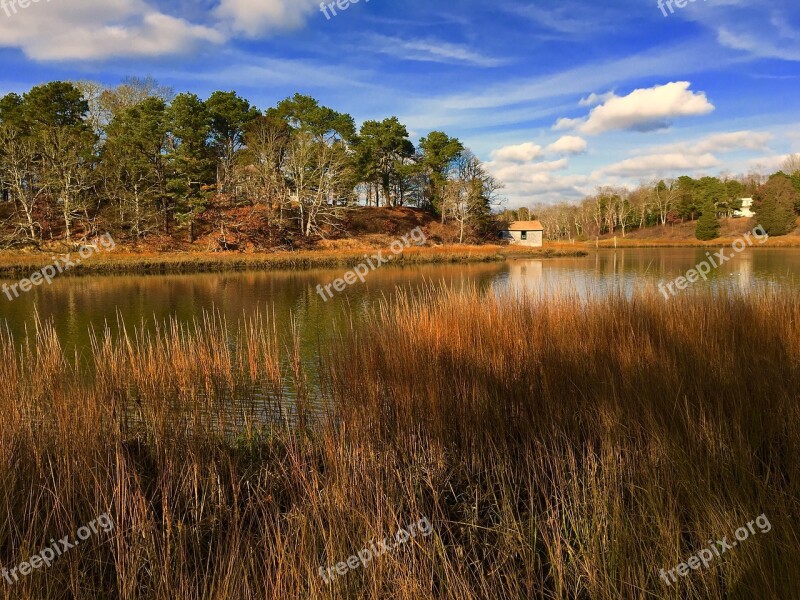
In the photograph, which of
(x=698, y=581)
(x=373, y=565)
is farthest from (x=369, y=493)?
(x=698, y=581)

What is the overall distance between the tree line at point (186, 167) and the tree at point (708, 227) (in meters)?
30.4

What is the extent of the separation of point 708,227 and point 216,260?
59.5 m

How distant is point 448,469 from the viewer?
12.1 ft

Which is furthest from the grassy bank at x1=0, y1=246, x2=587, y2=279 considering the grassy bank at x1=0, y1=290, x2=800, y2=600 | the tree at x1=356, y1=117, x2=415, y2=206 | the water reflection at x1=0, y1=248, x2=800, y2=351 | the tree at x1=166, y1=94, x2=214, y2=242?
the grassy bank at x1=0, y1=290, x2=800, y2=600

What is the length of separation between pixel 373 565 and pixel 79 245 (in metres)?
39.4

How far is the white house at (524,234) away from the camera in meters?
58.2

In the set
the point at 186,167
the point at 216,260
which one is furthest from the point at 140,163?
the point at 216,260

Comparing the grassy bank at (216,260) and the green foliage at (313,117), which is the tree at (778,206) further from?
the green foliage at (313,117)

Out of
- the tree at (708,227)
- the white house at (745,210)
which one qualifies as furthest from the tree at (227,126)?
the white house at (745,210)

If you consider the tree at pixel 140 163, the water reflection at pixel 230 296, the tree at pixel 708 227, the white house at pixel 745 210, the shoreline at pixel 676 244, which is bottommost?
the water reflection at pixel 230 296

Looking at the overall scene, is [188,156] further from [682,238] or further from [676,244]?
[682,238]

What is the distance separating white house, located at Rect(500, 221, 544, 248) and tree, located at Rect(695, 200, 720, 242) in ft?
74.0

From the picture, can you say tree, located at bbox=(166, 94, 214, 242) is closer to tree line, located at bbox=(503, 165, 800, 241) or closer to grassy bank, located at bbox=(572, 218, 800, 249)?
grassy bank, located at bbox=(572, 218, 800, 249)

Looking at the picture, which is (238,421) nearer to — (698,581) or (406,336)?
(406,336)
